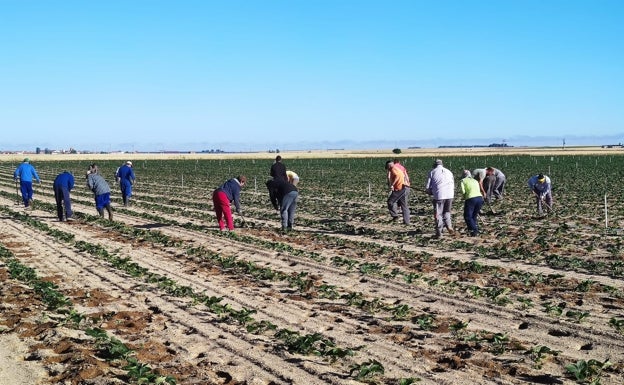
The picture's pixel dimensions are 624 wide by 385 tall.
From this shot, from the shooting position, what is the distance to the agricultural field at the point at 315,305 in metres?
6.71

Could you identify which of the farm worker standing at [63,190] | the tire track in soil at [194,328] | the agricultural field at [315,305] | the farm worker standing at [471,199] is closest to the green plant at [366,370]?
the agricultural field at [315,305]

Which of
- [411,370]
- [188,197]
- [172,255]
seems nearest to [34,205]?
[188,197]

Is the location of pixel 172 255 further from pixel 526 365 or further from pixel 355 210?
pixel 355 210

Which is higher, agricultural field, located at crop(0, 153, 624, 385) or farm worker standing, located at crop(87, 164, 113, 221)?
farm worker standing, located at crop(87, 164, 113, 221)

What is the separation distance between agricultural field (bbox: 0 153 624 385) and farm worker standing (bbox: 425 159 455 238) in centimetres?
50

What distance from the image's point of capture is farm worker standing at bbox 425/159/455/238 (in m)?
15.9

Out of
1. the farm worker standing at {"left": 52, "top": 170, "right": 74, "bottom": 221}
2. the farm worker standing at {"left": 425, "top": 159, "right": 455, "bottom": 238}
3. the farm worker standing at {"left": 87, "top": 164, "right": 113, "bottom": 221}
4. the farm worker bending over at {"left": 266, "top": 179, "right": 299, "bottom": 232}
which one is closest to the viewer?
the farm worker standing at {"left": 425, "top": 159, "right": 455, "bottom": 238}

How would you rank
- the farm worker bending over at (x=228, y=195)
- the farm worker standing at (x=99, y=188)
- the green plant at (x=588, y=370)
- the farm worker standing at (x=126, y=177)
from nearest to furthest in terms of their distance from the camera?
the green plant at (x=588, y=370)
the farm worker bending over at (x=228, y=195)
the farm worker standing at (x=99, y=188)
the farm worker standing at (x=126, y=177)

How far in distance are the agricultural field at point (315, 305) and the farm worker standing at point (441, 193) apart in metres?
0.50

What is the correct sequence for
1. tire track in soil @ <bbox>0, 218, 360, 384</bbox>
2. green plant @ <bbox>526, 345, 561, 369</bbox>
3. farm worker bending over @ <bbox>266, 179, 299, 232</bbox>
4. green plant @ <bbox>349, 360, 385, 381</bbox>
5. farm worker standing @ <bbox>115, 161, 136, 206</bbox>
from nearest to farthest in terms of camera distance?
green plant @ <bbox>349, 360, 385, 381</bbox> < tire track in soil @ <bbox>0, 218, 360, 384</bbox> < green plant @ <bbox>526, 345, 561, 369</bbox> < farm worker bending over @ <bbox>266, 179, 299, 232</bbox> < farm worker standing @ <bbox>115, 161, 136, 206</bbox>

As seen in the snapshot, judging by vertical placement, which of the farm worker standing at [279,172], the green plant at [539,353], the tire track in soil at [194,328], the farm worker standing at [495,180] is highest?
the farm worker standing at [279,172]

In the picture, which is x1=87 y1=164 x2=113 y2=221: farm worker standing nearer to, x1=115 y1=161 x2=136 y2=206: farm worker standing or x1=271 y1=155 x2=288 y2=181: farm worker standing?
x1=115 y1=161 x2=136 y2=206: farm worker standing

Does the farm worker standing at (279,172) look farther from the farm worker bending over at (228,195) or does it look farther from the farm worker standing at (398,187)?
the farm worker standing at (398,187)

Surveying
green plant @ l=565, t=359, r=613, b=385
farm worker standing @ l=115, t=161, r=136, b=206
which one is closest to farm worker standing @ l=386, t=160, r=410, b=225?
farm worker standing @ l=115, t=161, r=136, b=206
